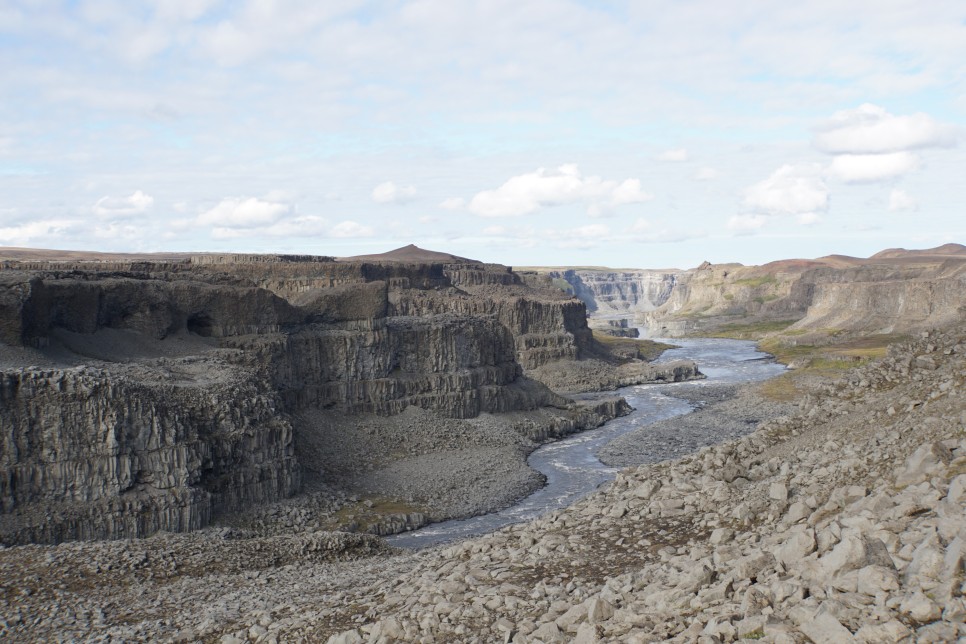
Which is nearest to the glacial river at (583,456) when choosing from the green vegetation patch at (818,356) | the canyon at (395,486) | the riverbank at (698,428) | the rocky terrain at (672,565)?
the canyon at (395,486)

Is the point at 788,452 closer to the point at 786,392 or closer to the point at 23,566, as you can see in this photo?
the point at 23,566

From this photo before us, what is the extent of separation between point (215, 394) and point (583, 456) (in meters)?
34.2

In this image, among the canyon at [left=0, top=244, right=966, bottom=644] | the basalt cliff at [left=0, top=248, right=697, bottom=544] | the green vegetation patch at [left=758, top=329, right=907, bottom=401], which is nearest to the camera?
the canyon at [left=0, top=244, right=966, bottom=644]

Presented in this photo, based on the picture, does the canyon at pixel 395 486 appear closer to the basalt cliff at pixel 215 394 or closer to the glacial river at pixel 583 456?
the basalt cliff at pixel 215 394

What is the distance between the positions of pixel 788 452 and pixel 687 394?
278ft

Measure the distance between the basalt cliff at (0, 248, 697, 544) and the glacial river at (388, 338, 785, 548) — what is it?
6.66 feet

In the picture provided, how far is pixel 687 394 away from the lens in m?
110

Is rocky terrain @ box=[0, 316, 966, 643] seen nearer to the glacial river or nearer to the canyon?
the canyon

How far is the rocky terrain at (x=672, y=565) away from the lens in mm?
13922

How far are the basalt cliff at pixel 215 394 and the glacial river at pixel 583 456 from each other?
203cm

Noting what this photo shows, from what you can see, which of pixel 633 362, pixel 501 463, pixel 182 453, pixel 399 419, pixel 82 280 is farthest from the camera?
pixel 633 362

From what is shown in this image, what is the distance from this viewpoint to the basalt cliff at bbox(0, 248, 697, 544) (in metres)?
42.8

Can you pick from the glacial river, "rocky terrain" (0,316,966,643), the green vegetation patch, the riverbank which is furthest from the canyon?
the green vegetation patch

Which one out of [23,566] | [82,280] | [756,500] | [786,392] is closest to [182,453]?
[23,566]
